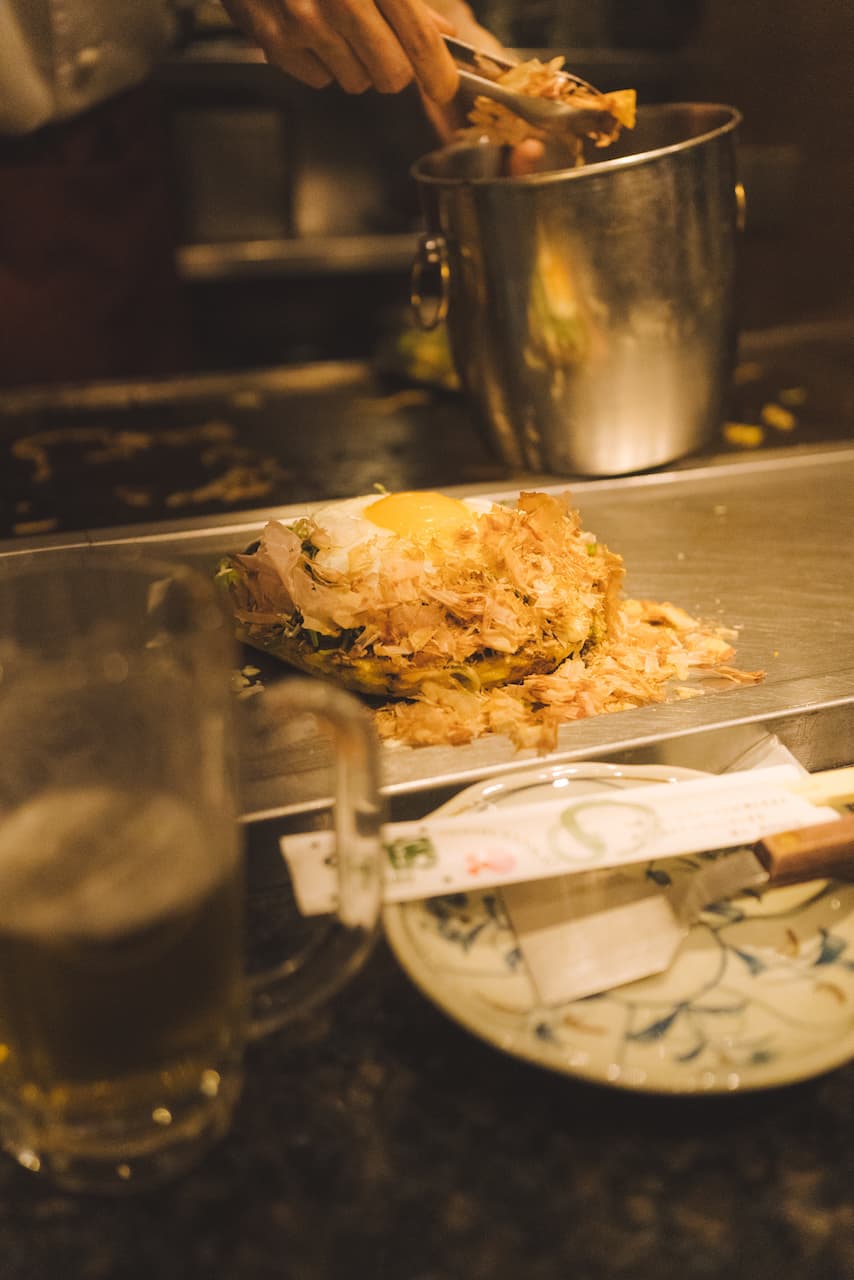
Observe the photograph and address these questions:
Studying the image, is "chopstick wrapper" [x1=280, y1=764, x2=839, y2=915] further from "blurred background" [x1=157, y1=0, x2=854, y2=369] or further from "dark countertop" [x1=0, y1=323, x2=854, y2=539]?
"blurred background" [x1=157, y1=0, x2=854, y2=369]

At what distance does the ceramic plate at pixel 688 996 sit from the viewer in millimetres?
663

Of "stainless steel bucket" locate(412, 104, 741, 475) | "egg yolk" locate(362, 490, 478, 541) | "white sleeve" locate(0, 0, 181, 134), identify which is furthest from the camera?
"white sleeve" locate(0, 0, 181, 134)

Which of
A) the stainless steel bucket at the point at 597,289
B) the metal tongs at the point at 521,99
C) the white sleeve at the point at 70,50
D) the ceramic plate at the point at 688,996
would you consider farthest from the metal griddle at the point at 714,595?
the white sleeve at the point at 70,50

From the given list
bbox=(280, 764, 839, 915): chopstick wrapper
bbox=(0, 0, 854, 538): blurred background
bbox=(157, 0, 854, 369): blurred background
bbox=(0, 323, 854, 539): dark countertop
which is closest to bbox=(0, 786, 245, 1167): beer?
bbox=(280, 764, 839, 915): chopstick wrapper

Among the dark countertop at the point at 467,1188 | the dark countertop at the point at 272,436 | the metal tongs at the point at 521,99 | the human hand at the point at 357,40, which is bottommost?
the dark countertop at the point at 272,436

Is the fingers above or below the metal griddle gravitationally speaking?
above

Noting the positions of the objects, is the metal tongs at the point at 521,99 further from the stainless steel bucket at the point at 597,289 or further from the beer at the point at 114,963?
the beer at the point at 114,963

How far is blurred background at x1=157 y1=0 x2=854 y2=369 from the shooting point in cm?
298

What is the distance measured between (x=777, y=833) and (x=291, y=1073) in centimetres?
38

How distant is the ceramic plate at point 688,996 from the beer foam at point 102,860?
19cm

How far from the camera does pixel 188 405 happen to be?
2443mm

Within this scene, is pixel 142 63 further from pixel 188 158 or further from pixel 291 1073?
pixel 291 1073

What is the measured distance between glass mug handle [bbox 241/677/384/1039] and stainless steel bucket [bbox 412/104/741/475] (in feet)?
3.78

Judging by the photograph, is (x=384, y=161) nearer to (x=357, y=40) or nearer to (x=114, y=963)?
(x=357, y=40)
